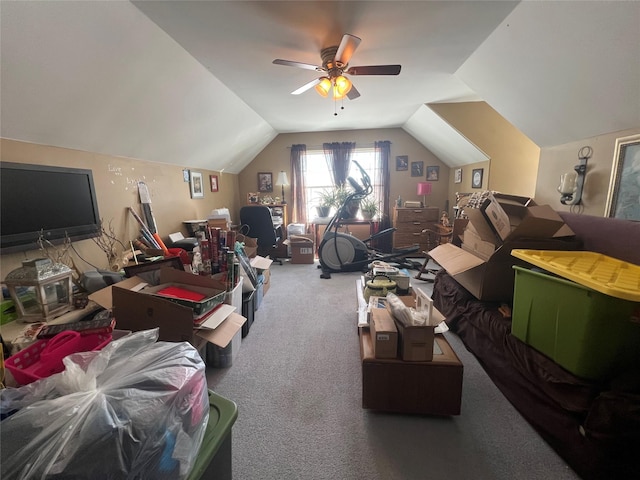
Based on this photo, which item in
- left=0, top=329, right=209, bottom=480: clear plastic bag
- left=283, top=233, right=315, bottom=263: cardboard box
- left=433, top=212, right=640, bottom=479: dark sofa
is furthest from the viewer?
left=283, top=233, right=315, bottom=263: cardboard box

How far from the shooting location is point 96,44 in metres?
1.63

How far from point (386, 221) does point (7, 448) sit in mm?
5281

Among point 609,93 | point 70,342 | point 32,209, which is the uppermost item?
point 609,93

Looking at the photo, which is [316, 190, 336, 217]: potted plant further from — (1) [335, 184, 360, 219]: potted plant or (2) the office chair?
(2) the office chair

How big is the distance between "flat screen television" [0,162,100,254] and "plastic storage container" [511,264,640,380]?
125 inches

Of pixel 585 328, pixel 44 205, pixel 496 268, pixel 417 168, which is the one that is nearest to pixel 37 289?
pixel 44 205

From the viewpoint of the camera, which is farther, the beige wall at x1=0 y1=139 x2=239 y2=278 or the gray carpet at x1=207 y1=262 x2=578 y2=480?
the beige wall at x1=0 y1=139 x2=239 y2=278

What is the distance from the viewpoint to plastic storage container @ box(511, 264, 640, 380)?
3.73 ft

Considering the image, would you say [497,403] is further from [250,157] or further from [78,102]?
[250,157]

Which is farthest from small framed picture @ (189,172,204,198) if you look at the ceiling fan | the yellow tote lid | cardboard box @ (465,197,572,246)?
the yellow tote lid

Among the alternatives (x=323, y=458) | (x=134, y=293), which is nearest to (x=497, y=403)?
(x=323, y=458)

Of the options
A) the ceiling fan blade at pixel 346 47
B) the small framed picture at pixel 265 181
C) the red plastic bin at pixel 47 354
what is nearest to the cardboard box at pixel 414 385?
the red plastic bin at pixel 47 354

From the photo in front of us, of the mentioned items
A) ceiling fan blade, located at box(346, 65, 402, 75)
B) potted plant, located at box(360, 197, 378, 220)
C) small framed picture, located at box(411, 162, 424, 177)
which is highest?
ceiling fan blade, located at box(346, 65, 402, 75)

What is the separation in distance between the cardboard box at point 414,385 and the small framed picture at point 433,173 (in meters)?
4.41
